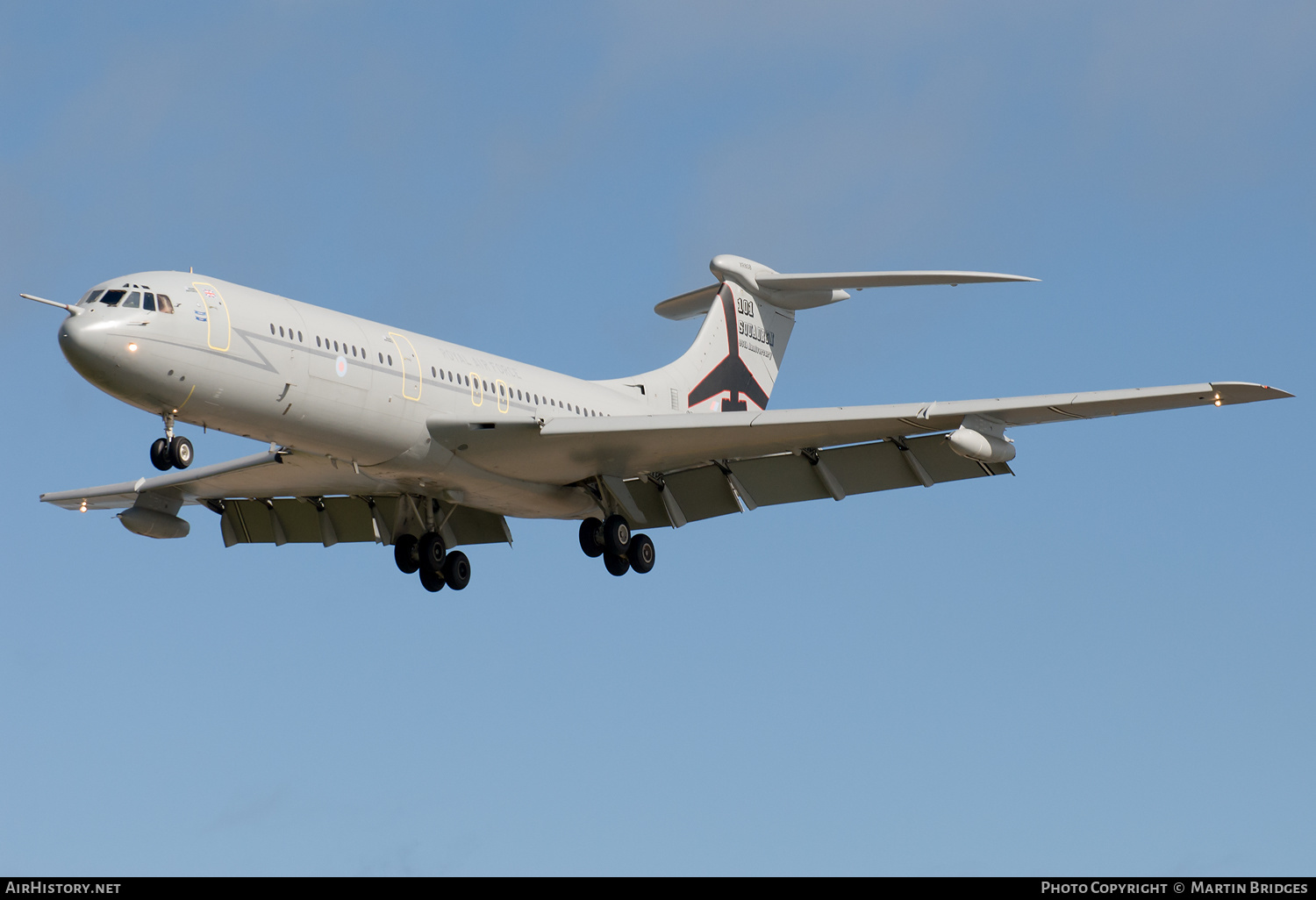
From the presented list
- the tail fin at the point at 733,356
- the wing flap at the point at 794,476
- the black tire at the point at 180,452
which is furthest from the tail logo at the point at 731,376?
the black tire at the point at 180,452

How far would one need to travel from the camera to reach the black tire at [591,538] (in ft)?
99.3

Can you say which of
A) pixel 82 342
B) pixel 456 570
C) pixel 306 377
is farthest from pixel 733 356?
pixel 82 342

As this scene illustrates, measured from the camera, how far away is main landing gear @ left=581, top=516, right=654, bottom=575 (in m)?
30.0

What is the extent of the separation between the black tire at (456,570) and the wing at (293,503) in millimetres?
562

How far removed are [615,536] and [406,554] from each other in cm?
421

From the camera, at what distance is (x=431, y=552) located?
30578 millimetres

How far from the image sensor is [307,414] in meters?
25.5

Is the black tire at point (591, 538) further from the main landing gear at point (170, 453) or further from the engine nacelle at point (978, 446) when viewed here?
the main landing gear at point (170, 453)

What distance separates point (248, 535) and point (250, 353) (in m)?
10.3

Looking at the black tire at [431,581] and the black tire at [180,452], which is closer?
the black tire at [180,452]

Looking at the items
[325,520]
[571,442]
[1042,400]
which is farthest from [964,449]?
[325,520]

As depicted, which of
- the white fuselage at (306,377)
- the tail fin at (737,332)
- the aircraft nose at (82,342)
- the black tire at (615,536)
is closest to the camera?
the aircraft nose at (82,342)

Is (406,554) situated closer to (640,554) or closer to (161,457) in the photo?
(640,554)
